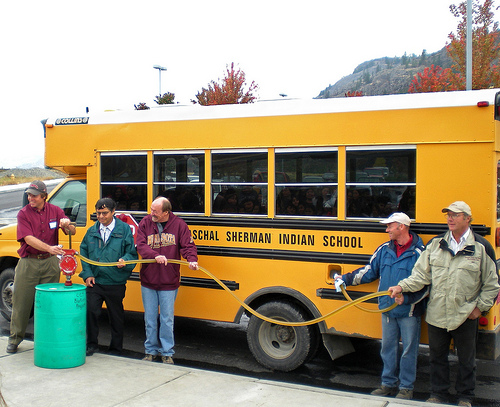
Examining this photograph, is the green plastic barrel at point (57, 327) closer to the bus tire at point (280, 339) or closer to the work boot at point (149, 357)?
the work boot at point (149, 357)

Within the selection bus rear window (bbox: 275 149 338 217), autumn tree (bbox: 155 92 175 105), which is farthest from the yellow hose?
autumn tree (bbox: 155 92 175 105)

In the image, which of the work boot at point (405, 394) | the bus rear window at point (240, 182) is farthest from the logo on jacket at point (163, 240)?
the work boot at point (405, 394)

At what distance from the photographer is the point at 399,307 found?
15.8 ft

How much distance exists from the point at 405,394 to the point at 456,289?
1117 mm

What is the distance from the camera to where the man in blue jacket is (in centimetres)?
483

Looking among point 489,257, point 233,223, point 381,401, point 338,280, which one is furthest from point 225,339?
point 489,257

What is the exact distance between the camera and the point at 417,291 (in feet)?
15.7

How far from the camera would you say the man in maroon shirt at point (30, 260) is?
574 centimetres

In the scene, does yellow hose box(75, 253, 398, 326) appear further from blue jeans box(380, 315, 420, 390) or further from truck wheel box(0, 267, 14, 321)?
truck wheel box(0, 267, 14, 321)

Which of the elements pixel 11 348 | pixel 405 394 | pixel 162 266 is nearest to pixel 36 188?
pixel 162 266

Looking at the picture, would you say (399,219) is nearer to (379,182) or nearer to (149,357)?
(379,182)

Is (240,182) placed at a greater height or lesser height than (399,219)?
greater

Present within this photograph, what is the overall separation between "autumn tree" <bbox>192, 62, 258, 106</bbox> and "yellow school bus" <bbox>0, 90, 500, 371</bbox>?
14540 millimetres

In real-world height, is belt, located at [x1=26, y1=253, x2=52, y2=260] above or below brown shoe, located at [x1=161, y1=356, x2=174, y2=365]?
above
